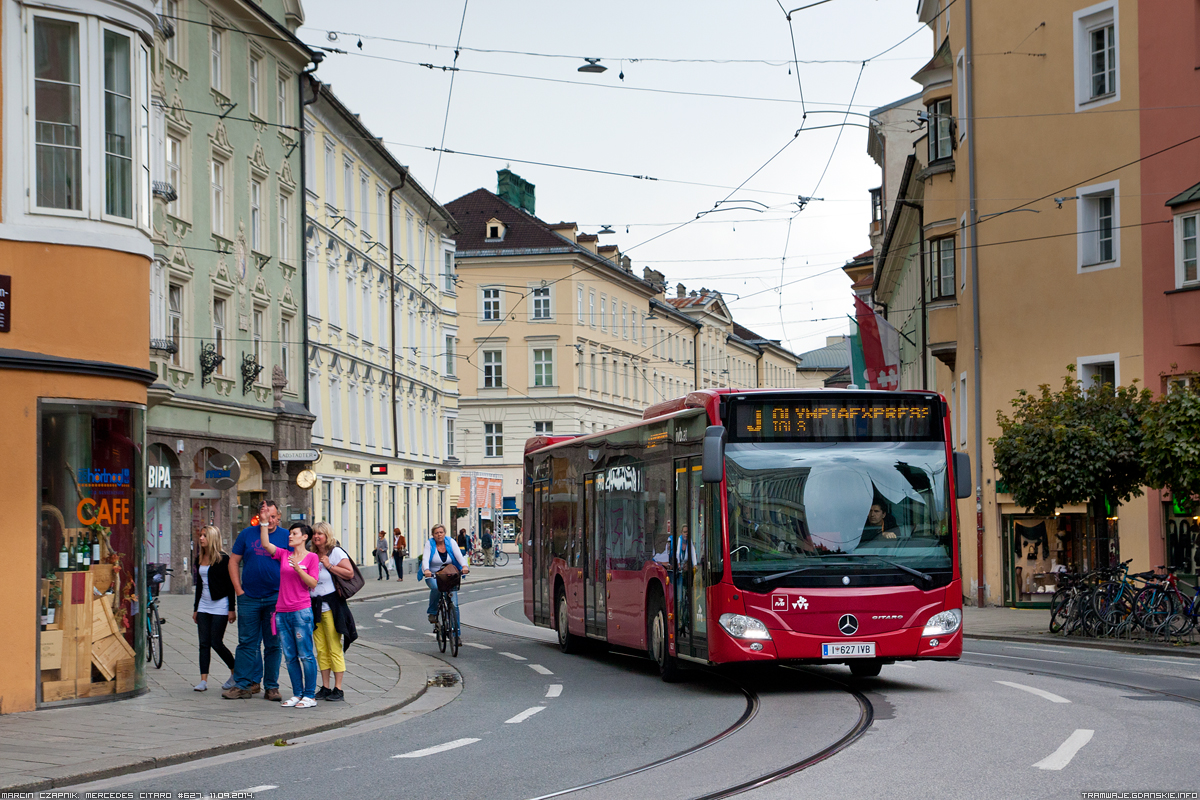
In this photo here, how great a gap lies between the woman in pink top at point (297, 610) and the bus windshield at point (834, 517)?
13.4 feet

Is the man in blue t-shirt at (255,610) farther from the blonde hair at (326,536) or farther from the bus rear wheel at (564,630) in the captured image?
the bus rear wheel at (564,630)

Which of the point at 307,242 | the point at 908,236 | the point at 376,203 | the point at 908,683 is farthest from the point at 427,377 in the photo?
the point at 908,683

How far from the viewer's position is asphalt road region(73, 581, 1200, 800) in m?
9.09

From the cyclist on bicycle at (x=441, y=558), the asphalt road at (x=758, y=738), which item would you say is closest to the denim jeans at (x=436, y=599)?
the cyclist on bicycle at (x=441, y=558)

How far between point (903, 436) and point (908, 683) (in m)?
2.80

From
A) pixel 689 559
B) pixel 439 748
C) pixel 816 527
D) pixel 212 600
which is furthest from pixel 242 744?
pixel 816 527

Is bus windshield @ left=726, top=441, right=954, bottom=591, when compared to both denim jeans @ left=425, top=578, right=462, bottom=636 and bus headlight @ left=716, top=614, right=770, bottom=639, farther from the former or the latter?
denim jeans @ left=425, top=578, right=462, bottom=636

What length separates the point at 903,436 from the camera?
1501cm

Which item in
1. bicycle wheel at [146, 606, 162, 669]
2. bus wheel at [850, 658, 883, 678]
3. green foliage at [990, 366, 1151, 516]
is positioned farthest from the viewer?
green foliage at [990, 366, 1151, 516]

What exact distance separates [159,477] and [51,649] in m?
20.8

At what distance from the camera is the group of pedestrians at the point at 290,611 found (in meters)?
13.9

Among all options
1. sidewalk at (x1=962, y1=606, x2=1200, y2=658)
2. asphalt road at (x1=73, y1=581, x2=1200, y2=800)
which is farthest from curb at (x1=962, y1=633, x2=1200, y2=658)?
asphalt road at (x1=73, y1=581, x2=1200, y2=800)

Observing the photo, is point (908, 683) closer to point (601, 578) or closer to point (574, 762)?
point (601, 578)

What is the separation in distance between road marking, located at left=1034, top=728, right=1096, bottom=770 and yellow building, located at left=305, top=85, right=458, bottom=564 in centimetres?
3676
